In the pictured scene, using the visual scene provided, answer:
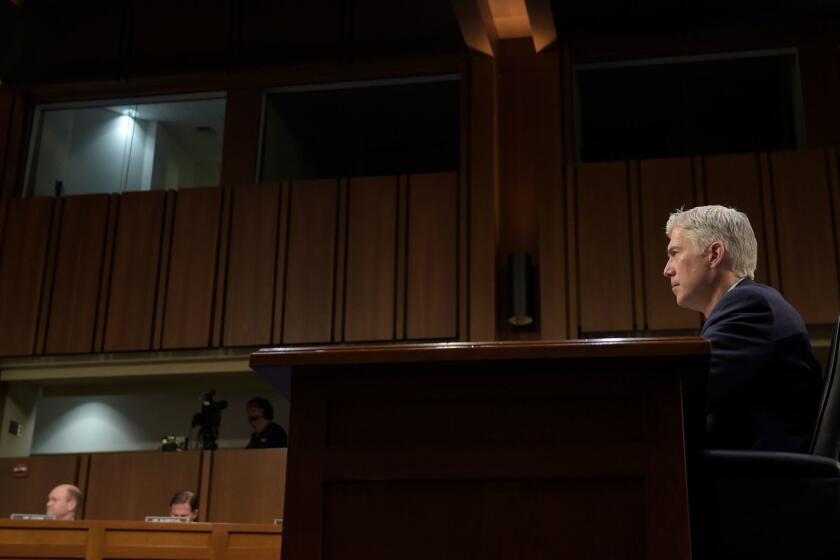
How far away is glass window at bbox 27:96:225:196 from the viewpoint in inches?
376

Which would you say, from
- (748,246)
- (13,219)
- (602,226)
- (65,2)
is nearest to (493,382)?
(748,246)

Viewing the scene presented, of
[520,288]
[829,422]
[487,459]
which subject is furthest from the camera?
[520,288]

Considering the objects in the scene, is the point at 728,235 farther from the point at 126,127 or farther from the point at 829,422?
the point at 126,127

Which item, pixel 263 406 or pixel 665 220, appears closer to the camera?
pixel 665 220

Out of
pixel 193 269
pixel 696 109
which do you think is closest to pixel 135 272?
pixel 193 269

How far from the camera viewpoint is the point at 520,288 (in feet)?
27.2

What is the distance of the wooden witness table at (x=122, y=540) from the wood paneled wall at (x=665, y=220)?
3314 mm

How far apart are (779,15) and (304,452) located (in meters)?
7.67

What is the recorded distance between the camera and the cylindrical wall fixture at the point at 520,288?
27.0ft

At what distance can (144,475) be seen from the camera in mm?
8531

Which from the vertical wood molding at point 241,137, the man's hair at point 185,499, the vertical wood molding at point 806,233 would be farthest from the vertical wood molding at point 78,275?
the vertical wood molding at point 806,233

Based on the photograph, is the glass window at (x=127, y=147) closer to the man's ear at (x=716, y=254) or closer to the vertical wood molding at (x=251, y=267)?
the vertical wood molding at (x=251, y=267)

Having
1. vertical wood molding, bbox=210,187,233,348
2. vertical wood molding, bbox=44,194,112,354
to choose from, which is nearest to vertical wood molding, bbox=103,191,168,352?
vertical wood molding, bbox=44,194,112,354

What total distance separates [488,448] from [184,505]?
6256 millimetres
